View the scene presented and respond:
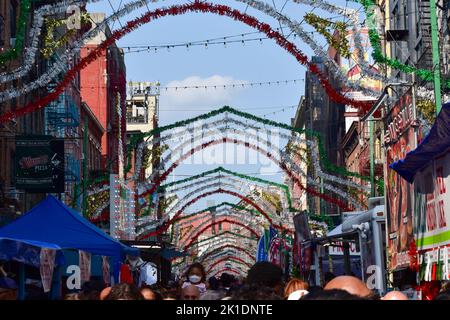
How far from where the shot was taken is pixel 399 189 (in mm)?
16172

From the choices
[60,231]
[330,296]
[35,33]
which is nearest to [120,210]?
[35,33]

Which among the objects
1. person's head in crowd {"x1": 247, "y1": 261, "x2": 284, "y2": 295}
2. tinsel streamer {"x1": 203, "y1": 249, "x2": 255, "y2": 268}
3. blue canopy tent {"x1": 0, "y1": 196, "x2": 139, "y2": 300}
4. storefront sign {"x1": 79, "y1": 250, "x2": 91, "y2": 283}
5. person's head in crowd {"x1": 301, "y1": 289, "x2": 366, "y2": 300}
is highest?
tinsel streamer {"x1": 203, "y1": 249, "x2": 255, "y2": 268}

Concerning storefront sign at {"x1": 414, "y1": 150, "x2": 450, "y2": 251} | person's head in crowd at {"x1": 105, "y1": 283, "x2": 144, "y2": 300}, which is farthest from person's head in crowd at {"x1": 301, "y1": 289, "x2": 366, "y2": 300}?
storefront sign at {"x1": 414, "y1": 150, "x2": 450, "y2": 251}

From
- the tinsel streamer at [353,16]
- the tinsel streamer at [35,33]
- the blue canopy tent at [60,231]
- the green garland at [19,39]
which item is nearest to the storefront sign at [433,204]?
the blue canopy tent at [60,231]

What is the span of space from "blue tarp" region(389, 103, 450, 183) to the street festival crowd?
2.09 metres

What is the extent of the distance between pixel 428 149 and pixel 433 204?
0.77m

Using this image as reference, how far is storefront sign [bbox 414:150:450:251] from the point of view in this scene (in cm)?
1264

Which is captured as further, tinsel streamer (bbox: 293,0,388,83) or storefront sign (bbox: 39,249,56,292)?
tinsel streamer (bbox: 293,0,388,83)

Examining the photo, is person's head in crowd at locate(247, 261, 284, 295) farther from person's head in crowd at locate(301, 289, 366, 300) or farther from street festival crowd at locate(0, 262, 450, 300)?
person's head in crowd at locate(301, 289, 366, 300)

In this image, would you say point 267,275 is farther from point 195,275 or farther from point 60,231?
point 60,231

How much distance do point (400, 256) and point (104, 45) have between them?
888 cm

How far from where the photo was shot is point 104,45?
2245 cm
